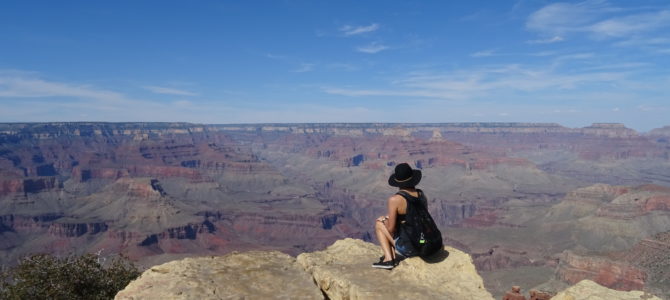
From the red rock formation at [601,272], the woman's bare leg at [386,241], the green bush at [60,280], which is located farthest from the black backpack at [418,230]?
the red rock formation at [601,272]

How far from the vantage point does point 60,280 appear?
20.5m

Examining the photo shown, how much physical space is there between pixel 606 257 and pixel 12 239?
174671 mm

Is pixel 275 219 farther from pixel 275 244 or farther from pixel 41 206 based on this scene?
pixel 41 206

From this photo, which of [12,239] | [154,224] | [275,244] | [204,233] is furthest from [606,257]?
[12,239]

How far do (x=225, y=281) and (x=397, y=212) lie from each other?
446 centimetres

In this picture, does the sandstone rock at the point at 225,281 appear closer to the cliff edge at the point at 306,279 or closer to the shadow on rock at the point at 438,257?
the cliff edge at the point at 306,279

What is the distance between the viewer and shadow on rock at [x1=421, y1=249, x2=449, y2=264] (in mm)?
11073

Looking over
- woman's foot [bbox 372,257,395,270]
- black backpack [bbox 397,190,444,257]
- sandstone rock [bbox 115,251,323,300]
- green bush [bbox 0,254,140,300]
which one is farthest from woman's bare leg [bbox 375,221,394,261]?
green bush [bbox 0,254,140,300]

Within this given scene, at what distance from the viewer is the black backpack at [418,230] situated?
34.8 ft

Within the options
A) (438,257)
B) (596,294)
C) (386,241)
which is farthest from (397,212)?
(596,294)

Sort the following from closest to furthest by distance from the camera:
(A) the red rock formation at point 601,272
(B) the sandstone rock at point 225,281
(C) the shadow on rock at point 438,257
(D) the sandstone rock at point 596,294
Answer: (B) the sandstone rock at point 225,281 < (C) the shadow on rock at point 438,257 < (D) the sandstone rock at point 596,294 < (A) the red rock formation at point 601,272

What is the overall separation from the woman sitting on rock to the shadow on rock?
0.55 meters

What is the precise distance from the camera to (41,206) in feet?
618

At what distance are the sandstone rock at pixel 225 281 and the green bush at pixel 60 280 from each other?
453 inches
